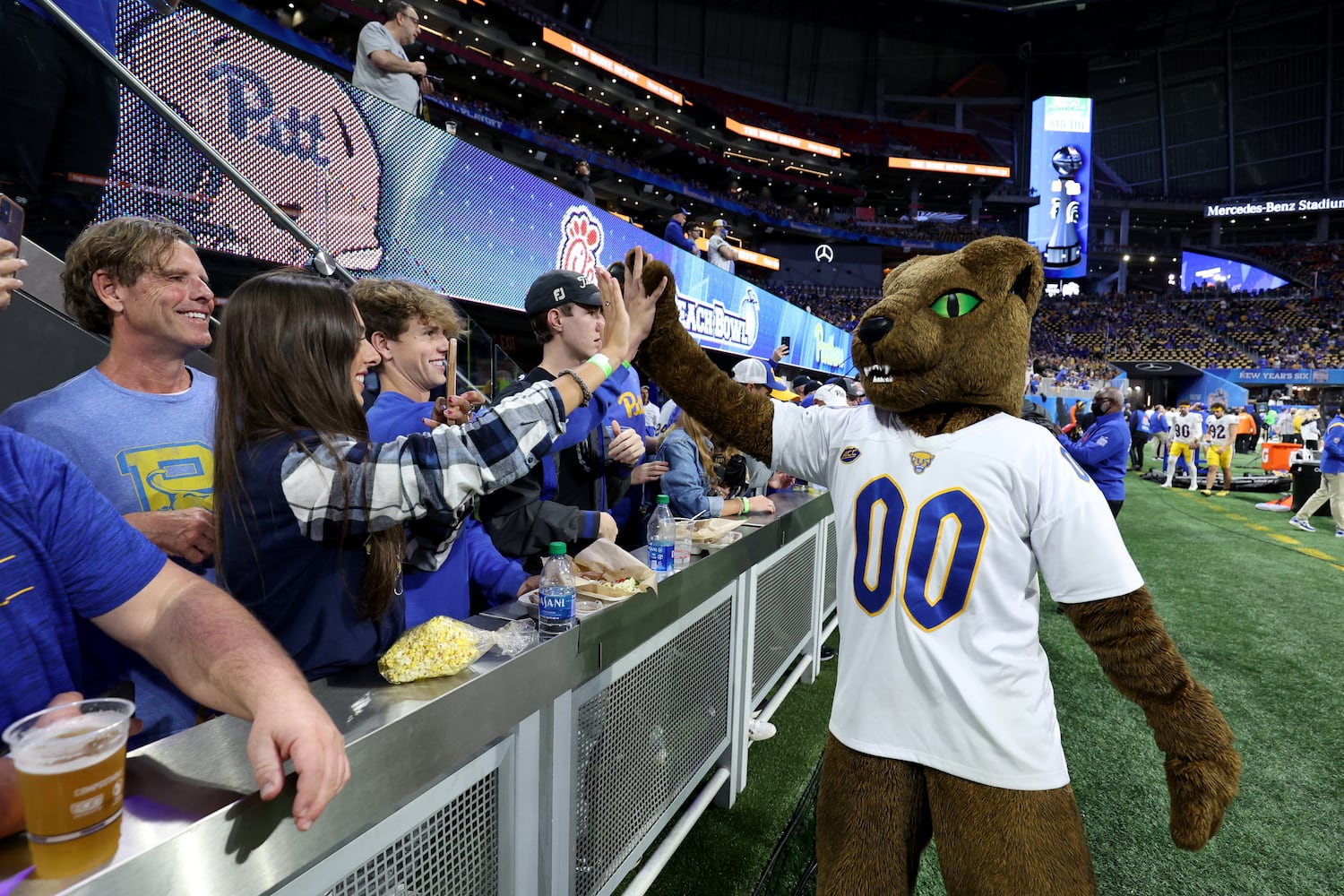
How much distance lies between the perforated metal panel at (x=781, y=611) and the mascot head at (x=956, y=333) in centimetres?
155

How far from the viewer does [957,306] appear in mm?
1720

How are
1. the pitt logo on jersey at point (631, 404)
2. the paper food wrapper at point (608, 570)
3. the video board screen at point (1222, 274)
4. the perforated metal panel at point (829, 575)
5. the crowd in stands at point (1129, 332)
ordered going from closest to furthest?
the paper food wrapper at point (608, 570), the pitt logo on jersey at point (631, 404), the perforated metal panel at point (829, 575), the crowd in stands at point (1129, 332), the video board screen at point (1222, 274)

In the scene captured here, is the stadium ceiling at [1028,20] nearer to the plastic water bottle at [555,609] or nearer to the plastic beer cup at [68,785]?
the plastic water bottle at [555,609]

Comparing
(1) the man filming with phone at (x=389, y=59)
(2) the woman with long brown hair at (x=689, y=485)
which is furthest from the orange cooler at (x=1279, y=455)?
(1) the man filming with phone at (x=389, y=59)

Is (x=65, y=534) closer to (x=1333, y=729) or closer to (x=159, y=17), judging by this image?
(x=159, y=17)

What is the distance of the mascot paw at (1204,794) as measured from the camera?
147cm

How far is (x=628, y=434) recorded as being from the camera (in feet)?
8.08

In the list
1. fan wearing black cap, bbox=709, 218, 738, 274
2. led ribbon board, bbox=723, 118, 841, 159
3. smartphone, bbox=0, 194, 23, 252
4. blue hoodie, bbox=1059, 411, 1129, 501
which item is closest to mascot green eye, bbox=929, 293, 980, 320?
smartphone, bbox=0, 194, 23, 252

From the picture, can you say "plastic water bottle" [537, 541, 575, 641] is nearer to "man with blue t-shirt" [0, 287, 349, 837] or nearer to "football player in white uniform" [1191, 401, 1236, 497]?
"man with blue t-shirt" [0, 287, 349, 837]

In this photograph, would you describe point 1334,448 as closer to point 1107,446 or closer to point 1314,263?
point 1107,446

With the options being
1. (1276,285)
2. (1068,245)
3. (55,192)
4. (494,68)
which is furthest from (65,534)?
(1276,285)

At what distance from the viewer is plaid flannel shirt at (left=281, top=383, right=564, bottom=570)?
1.15m

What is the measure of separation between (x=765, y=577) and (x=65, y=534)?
103 inches

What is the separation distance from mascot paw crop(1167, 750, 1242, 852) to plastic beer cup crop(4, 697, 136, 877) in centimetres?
192
